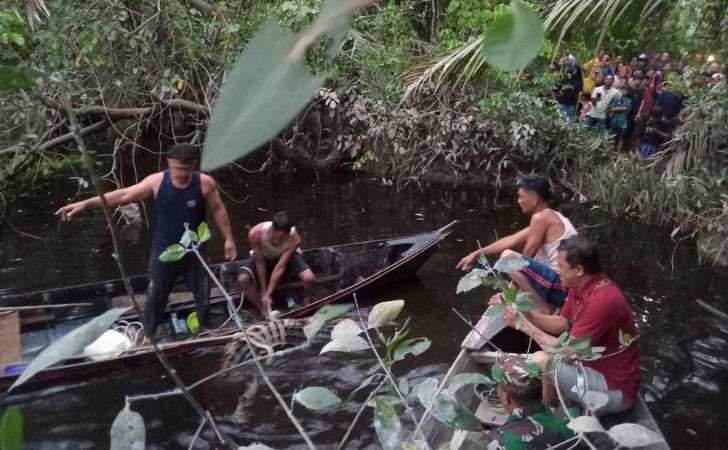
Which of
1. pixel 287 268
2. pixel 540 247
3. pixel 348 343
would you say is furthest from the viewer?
pixel 287 268

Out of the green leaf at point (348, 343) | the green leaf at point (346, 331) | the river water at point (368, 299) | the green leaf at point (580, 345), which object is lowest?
the river water at point (368, 299)

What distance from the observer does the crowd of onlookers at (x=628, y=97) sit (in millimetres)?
10062

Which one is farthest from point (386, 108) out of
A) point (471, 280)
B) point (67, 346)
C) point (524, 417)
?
point (67, 346)

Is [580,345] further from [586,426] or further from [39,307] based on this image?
[39,307]

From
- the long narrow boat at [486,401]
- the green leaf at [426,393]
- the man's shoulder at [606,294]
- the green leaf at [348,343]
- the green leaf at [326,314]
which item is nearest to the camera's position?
the green leaf at [326,314]

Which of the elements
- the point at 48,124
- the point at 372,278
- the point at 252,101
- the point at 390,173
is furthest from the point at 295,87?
A: the point at 390,173

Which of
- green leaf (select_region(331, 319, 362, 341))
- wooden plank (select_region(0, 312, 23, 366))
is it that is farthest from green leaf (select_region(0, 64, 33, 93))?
wooden plank (select_region(0, 312, 23, 366))

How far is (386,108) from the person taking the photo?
1197 centimetres

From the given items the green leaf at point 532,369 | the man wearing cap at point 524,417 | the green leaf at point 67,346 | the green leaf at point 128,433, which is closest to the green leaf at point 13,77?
the green leaf at point 67,346

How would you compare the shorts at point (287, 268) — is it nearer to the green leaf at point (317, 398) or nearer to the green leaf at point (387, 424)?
the green leaf at point (387, 424)

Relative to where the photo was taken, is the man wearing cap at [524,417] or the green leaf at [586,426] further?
the man wearing cap at [524,417]

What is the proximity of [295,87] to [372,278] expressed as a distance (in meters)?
7.21

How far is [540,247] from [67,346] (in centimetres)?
517

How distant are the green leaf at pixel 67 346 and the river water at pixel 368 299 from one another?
4.87 m
